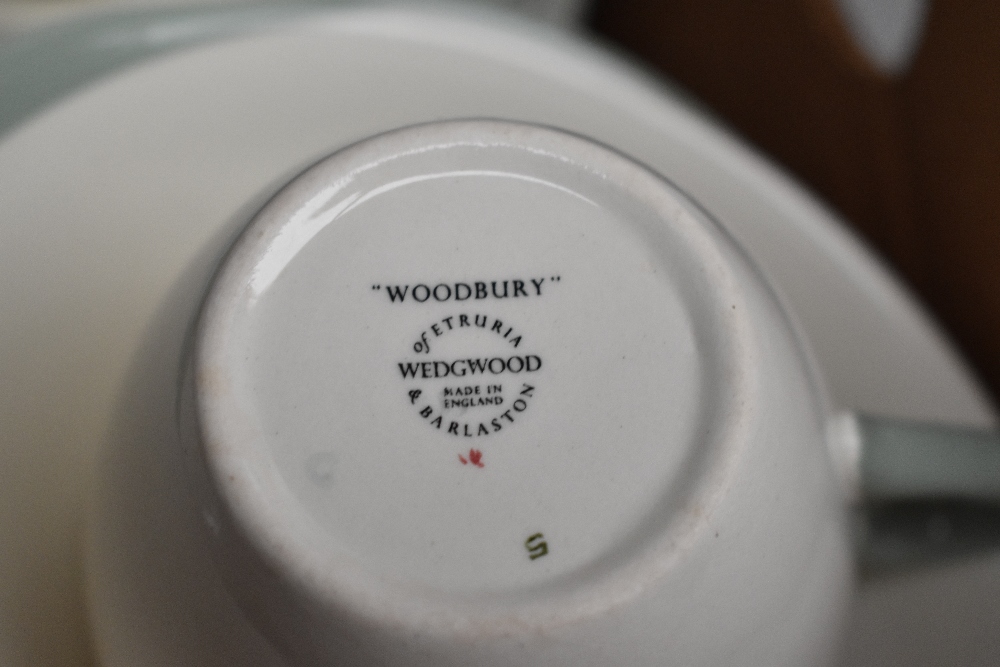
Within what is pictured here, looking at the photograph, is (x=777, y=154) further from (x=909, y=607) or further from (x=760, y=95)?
(x=909, y=607)

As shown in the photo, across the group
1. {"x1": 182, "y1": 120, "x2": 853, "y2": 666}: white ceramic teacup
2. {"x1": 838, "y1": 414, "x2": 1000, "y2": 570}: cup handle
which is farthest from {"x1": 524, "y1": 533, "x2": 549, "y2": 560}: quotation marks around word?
{"x1": 838, "y1": 414, "x2": 1000, "y2": 570}: cup handle

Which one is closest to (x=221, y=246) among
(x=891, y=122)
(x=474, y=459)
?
(x=474, y=459)

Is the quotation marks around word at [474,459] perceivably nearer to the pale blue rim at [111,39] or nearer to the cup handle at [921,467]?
the cup handle at [921,467]

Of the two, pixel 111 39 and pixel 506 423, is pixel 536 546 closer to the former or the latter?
pixel 506 423

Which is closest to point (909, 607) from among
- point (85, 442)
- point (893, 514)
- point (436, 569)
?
point (893, 514)

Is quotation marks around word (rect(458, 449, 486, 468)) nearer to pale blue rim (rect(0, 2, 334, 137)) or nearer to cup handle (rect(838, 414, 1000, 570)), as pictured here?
cup handle (rect(838, 414, 1000, 570))

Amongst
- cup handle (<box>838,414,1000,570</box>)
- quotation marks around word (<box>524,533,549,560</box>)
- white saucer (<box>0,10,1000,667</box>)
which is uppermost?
white saucer (<box>0,10,1000,667</box>)
